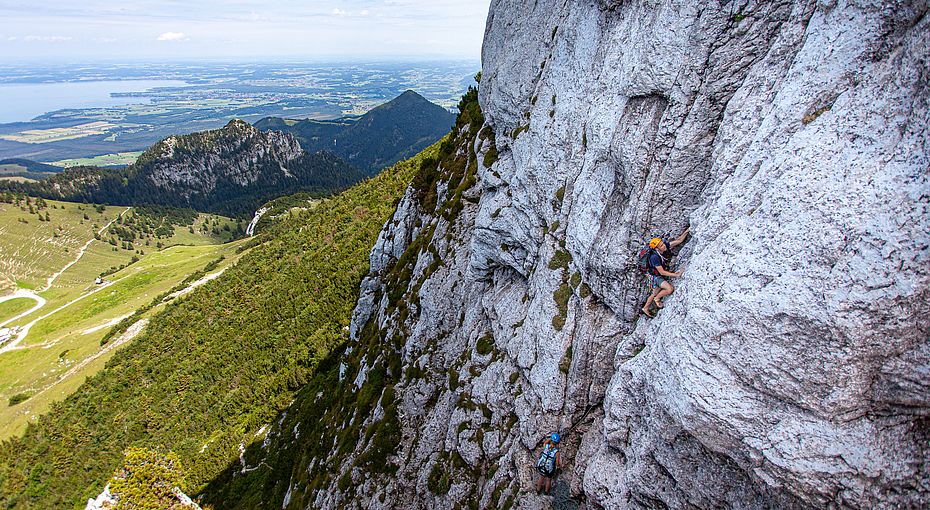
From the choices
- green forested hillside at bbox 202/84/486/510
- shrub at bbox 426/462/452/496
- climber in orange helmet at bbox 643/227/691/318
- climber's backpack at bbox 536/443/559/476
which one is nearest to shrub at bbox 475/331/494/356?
green forested hillside at bbox 202/84/486/510

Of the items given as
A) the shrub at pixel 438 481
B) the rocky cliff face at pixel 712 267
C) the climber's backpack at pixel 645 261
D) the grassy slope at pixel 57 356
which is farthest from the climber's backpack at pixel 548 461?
the grassy slope at pixel 57 356

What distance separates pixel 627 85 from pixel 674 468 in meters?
15.1

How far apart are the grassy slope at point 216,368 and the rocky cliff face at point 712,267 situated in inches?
2205

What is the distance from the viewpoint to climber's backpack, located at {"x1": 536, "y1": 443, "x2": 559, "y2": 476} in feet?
59.9

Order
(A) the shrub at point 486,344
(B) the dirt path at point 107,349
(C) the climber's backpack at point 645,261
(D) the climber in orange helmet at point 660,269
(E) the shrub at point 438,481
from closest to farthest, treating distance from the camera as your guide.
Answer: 1. (D) the climber in orange helmet at point 660,269
2. (C) the climber's backpack at point 645,261
3. (E) the shrub at point 438,481
4. (A) the shrub at point 486,344
5. (B) the dirt path at point 107,349

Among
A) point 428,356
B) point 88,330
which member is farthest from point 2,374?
point 428,356

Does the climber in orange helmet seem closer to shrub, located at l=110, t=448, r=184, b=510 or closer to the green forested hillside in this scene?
the green forested hillside

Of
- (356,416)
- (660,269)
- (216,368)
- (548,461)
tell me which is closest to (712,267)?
(660,269)

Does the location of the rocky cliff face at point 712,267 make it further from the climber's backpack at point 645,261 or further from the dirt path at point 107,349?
the dirt path at point 107,349

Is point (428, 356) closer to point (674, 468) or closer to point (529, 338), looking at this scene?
point (529, 338)

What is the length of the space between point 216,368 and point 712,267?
109 metres

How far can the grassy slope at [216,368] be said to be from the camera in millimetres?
75438

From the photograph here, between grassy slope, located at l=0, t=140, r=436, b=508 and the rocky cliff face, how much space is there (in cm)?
5601

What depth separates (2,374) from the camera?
15525 cm
